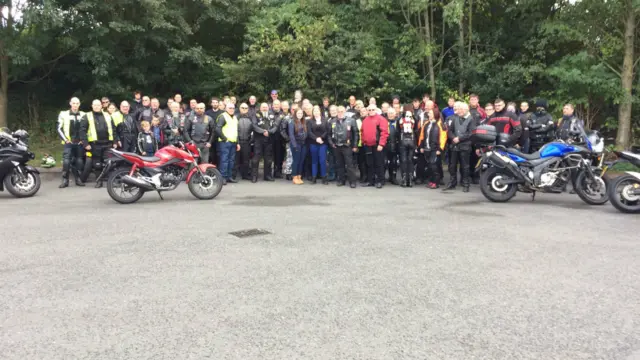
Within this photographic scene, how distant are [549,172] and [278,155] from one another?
6.90 metres

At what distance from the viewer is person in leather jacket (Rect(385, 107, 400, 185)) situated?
12.4m

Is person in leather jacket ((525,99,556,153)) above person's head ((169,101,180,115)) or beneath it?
beneath

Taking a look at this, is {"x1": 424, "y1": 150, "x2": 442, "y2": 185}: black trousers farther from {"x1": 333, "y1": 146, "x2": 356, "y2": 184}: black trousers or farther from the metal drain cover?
the metal drain cover

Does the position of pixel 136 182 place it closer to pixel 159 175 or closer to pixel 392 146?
pixel 159 175

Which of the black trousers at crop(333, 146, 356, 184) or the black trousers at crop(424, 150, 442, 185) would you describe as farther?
the black trousers at crop(333, 146, 356, 184)

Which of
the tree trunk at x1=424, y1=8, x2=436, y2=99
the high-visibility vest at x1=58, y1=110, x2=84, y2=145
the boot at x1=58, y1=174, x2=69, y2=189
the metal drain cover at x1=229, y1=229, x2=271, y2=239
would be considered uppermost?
the tree trunk at x1=424, y1=8, x2=436, y2=99

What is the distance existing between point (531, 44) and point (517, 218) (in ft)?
42.8

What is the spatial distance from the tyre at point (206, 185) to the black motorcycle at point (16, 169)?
3.34 meters

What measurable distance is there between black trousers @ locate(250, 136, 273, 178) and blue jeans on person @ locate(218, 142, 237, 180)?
0.60 meters

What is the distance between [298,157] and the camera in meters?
12.8

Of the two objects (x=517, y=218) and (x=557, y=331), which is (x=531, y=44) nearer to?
(x=517, y=218)

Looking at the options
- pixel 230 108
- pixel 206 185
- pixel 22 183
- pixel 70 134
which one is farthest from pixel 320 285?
pixel 70 134

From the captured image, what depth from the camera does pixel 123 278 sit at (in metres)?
4.98

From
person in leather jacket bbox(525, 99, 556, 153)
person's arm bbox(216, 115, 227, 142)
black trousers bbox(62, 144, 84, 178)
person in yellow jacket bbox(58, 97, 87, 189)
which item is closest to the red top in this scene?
person's arm bbox(216, 115, 227, 142)
